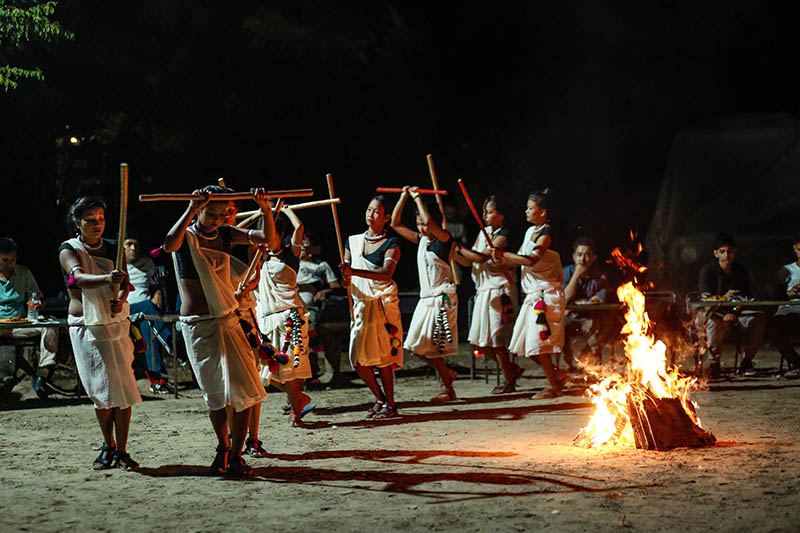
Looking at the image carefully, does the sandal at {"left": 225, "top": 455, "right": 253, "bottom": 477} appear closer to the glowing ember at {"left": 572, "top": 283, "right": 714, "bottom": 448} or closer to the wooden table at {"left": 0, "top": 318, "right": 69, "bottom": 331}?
the glowing ember at {"left": 572, "top": 283, "right": 714, "bottom": 448}

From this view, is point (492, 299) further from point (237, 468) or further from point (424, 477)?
point (237, 468)

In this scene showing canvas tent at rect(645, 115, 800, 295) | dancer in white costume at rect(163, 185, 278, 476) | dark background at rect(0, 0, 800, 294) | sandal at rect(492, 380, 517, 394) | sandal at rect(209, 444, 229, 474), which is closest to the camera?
dancer in white costume at rect(163, 185, 278, 476)

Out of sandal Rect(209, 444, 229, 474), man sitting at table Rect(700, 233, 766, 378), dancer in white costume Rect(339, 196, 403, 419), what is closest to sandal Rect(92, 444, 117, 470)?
sandal Rect(209, 444, 229, 474)


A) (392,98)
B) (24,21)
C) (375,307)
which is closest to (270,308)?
(375,307)

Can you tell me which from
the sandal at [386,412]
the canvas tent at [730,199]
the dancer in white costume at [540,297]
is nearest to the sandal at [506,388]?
the dancer in white costume at [540,297]

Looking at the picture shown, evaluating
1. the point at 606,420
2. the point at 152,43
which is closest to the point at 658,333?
the point at 606,420

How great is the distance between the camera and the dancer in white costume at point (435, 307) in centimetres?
1049

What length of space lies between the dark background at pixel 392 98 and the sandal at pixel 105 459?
11.1m

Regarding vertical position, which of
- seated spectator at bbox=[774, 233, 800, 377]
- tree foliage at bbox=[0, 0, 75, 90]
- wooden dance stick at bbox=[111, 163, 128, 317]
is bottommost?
seated spectator at bbox=[774, 233, 800, 377]

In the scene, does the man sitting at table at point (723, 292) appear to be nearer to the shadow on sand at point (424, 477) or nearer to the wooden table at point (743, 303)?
the wooden table at point (743, 303)

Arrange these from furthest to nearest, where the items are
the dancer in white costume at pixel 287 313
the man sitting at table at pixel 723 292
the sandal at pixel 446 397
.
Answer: the man sitting at table at pixel 723 292, the sandal at pixel 446 397, the dancer in white costume at pixel 287 313

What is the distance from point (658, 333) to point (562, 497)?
8.05 meters

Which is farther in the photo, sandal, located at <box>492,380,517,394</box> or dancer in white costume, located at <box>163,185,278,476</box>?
sandal, located at <box>492,380,517,394</box>

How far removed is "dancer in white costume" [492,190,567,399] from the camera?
10.7m
